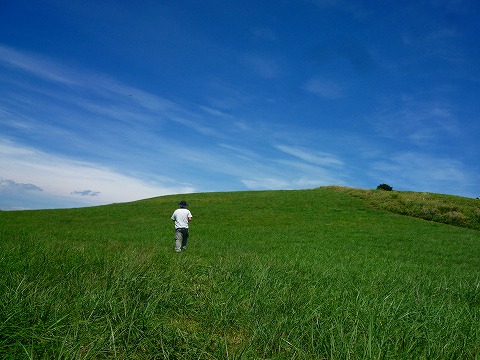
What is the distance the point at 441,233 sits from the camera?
3231cm

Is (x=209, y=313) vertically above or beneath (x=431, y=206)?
beneath

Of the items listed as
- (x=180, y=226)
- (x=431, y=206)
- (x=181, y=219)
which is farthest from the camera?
(x=431, y=206)

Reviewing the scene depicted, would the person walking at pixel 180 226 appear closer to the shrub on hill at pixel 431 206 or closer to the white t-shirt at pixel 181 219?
the white t-shirt at pixel 181 219

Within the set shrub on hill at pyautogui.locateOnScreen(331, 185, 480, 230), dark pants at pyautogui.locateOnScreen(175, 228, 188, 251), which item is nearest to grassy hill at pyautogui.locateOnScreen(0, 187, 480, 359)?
dark pants at pyautogui.locateOnScreen(175, 228, 188, 251)

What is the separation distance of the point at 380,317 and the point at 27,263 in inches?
233

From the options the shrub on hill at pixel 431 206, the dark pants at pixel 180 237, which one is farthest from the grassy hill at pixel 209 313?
the shrub on hill at pixel 431 206

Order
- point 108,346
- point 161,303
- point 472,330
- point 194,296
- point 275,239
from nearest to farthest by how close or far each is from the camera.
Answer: point 108,346
point 472,330
point 161,303
point 194,296
point 275,239

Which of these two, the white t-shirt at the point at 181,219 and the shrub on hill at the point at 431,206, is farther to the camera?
the shrub on hill at the point at 431,206

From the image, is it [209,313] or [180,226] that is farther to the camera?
[180,226]

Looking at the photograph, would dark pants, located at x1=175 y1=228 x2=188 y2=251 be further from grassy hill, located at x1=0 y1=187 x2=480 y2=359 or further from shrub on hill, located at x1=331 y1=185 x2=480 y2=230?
shrub on hill, located at x1=331 y1=185 x2=480 y2=230

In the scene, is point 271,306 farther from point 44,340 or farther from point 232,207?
point 232,207

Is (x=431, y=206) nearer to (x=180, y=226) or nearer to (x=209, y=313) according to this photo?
(x=180, y=226)

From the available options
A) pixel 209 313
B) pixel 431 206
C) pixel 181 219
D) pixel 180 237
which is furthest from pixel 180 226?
pixel 431 206

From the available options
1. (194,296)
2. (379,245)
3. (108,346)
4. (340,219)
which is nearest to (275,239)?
(379,245)
